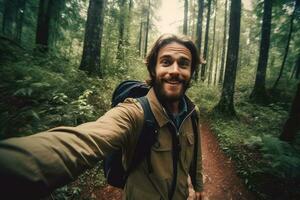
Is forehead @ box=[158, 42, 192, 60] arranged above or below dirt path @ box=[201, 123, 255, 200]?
above

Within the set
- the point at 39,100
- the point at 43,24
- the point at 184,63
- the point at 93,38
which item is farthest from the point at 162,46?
the point at 43,24

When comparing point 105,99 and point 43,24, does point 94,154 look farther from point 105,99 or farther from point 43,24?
point 43,24

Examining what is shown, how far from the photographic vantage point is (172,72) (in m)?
2.40

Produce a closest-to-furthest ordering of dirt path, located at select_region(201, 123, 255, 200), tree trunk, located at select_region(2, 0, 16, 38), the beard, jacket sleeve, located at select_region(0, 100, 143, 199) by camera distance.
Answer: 1. jacket sleeve, located at select_region(0, 100, 143, 199)
2. the beard
3. dirt path, located at select_region(201, 123, 255, 200)
4. tree trunk, located at select_region(2, 0, 16, 38)

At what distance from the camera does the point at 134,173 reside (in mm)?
2004

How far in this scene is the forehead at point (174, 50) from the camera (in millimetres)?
2547

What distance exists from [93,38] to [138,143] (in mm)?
7884

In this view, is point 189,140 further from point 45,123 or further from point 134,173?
point 45,123

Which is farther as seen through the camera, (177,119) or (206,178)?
(206,178)

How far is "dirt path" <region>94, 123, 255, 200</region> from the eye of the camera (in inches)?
189

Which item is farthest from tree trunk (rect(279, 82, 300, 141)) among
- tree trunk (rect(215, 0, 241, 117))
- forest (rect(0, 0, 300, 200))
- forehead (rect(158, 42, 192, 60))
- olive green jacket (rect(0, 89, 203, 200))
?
tree trunk (rect(215, 0, 241, 117))

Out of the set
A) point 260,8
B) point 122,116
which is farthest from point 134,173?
point 260,8

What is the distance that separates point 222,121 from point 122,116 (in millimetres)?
8498

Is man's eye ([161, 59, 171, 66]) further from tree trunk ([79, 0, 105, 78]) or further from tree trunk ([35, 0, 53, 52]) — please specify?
tree trunk ([35, 0, 53, 52])
